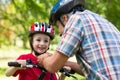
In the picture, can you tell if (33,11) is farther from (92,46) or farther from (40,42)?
(92,46)

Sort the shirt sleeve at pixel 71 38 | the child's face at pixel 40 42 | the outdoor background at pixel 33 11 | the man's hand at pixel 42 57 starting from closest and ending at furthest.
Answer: the shirt sleeve at pixel 71 38 < the man's hand at pixel 42 57 < the child's face at pixel 40 42 < the outdoor background at pixel 33 11

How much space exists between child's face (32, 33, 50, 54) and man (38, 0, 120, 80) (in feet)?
5.65

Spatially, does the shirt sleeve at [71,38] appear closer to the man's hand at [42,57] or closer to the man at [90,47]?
the man at [90,47]

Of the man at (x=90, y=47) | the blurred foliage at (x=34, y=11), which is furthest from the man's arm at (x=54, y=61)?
the blurred foliage at (x=34, y=11)

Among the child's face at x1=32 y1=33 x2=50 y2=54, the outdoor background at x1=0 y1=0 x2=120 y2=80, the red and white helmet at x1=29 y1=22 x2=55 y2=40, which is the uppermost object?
the outdoor background at x1=0 y1=0 x2=120 y2=80

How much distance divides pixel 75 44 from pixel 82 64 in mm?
195

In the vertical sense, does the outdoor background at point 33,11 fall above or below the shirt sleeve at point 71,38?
above

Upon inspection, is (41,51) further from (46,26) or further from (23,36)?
(23,36)

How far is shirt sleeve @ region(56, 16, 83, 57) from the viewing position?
3393mm

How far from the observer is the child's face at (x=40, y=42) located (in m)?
5.25

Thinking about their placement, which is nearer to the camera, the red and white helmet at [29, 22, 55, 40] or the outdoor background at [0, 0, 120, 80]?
the red and white helmet at [29, 22, 55, 40]

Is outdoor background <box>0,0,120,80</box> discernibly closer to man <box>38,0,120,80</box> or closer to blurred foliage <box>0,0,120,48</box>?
blurred foliage <box>0,0,120,48</box>

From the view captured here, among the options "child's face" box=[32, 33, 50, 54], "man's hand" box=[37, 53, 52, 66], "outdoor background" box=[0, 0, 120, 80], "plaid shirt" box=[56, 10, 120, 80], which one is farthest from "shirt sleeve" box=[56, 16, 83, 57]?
"outdoor background" box=[0, 0, 120, 80]

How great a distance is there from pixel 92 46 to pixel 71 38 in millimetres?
164
